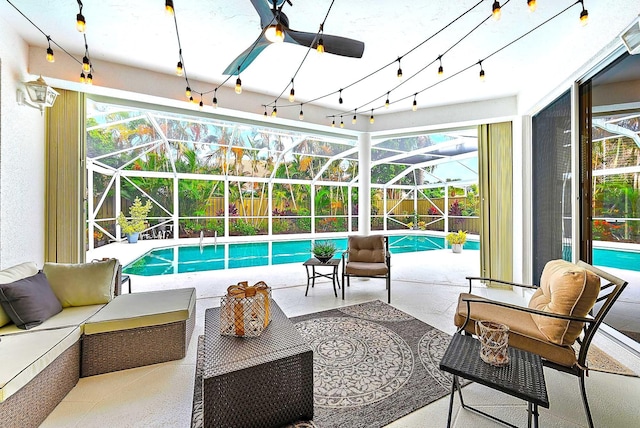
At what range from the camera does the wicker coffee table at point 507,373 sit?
1.32m

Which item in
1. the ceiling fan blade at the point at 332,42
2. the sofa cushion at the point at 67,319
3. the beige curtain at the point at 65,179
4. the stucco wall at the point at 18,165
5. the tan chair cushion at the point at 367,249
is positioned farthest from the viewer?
the tan chair cushion at the point at 367,249

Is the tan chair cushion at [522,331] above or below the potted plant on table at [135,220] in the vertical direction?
below

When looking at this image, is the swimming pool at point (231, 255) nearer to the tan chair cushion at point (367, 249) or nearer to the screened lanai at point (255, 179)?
the tan chair cushion at point (367, 249)

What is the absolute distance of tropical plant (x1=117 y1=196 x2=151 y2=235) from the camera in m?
9.22

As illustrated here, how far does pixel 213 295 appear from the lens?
4141 mm

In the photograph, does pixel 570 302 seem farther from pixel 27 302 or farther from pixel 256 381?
pixel 27 302

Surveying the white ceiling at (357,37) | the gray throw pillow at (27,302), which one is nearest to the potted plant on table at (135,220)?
the white ceiling at (357,37)

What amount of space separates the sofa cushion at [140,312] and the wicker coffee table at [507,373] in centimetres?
208

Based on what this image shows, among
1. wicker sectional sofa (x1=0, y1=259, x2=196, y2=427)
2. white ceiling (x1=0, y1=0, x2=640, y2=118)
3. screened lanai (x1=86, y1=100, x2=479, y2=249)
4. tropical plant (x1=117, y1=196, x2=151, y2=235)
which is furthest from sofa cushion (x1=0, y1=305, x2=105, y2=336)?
tropical plant (x1=117, y1=196, x2=151, y2=235)

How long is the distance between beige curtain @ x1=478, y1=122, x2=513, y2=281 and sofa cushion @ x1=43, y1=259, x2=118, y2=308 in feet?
17.0

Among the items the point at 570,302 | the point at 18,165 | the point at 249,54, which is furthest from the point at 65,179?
the point at 570,302

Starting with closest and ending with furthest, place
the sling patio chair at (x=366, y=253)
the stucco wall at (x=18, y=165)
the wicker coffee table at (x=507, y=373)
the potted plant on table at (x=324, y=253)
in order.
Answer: the wicker coffee table at (x=507, y=373) → the stucco wall at (x=18, y=165) → the sling patio chair at (x=366, y=253) → the potted plant on table at (x=324, y=253)

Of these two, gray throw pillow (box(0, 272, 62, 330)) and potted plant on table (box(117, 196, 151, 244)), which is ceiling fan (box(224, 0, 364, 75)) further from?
potted plant on table (box(117, 196, 151, 244))

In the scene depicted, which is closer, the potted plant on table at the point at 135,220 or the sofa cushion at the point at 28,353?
the sofa cushion at the point at 28,353
